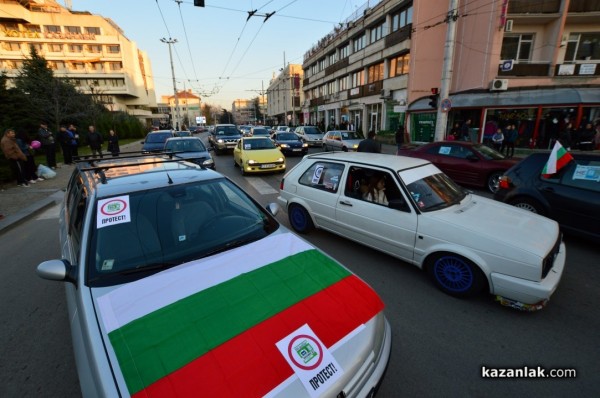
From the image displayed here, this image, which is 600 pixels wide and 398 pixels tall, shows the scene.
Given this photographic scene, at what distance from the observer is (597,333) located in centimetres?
277

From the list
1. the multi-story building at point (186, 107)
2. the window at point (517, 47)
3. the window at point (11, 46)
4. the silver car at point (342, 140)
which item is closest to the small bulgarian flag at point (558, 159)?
the silver car at point (342, 140)

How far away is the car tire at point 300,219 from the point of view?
5.23 m

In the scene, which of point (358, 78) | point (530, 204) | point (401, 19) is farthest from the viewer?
point (358, 78)

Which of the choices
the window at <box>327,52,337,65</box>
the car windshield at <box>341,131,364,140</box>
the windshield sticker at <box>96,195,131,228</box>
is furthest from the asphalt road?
the window at <box>327,52,337,65</box>

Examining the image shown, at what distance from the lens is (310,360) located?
1.52m

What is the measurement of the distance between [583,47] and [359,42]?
59.5 ft

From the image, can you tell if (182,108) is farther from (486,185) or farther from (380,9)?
(486,185)

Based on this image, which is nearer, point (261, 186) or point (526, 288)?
point (526, 288)

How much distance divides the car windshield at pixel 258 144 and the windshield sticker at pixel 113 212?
963cm

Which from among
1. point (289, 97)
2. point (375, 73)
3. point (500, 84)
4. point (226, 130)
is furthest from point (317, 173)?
point (289, 97)

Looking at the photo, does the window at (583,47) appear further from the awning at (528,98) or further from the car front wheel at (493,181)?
the car front wheel at (493,181)

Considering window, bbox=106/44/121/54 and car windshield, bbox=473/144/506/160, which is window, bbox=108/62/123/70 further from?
car windshield, bbox=473/144/506/160

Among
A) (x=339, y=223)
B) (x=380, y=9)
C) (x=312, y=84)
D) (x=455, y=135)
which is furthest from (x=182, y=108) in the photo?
(x=339, y=223)

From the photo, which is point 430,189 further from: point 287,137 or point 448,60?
point 287,137
